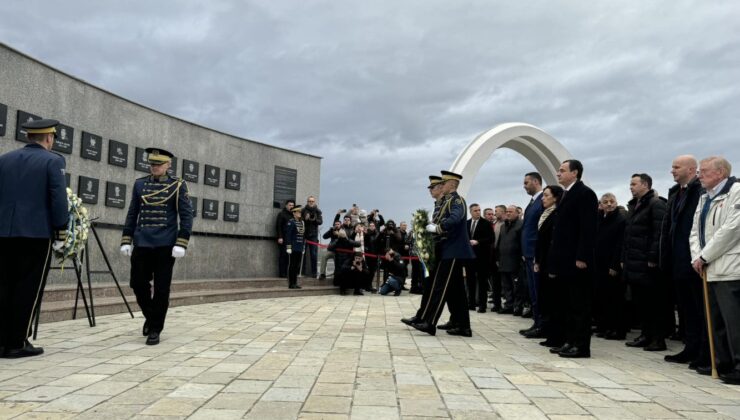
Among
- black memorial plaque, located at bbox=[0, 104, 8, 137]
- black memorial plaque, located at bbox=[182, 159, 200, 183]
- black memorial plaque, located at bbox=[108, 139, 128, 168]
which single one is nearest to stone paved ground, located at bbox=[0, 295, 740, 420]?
black memorial plaque, located at bbox=[0, 104, 8, 137]

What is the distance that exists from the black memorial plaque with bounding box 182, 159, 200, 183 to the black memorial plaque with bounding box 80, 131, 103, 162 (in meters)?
2.38

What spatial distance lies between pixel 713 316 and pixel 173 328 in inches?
225

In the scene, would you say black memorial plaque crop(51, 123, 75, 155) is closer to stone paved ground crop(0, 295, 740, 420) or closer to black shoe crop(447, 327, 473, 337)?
stone paved ground crop(0, 295, 740, 420)

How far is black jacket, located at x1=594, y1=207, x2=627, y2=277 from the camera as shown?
720cm

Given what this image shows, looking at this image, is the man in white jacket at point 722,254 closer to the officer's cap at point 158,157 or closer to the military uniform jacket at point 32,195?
the officer's cap at point 158,157

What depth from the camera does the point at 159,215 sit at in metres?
5.80

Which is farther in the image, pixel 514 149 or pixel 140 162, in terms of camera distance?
pixel 514 149

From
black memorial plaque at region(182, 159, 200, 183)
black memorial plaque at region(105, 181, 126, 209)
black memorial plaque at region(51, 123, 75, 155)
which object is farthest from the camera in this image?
black memorial plaque at region(182, 159, 200, 183)

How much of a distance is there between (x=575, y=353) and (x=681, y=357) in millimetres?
1026

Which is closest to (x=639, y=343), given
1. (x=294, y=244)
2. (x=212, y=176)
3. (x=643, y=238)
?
(x=643, y=238)

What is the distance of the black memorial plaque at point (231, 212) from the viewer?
13.6 m

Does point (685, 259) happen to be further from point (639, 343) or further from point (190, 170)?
point (190, 170)

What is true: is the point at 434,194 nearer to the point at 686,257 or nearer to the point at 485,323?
the point at 485,323

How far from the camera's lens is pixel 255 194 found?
14.6 m
